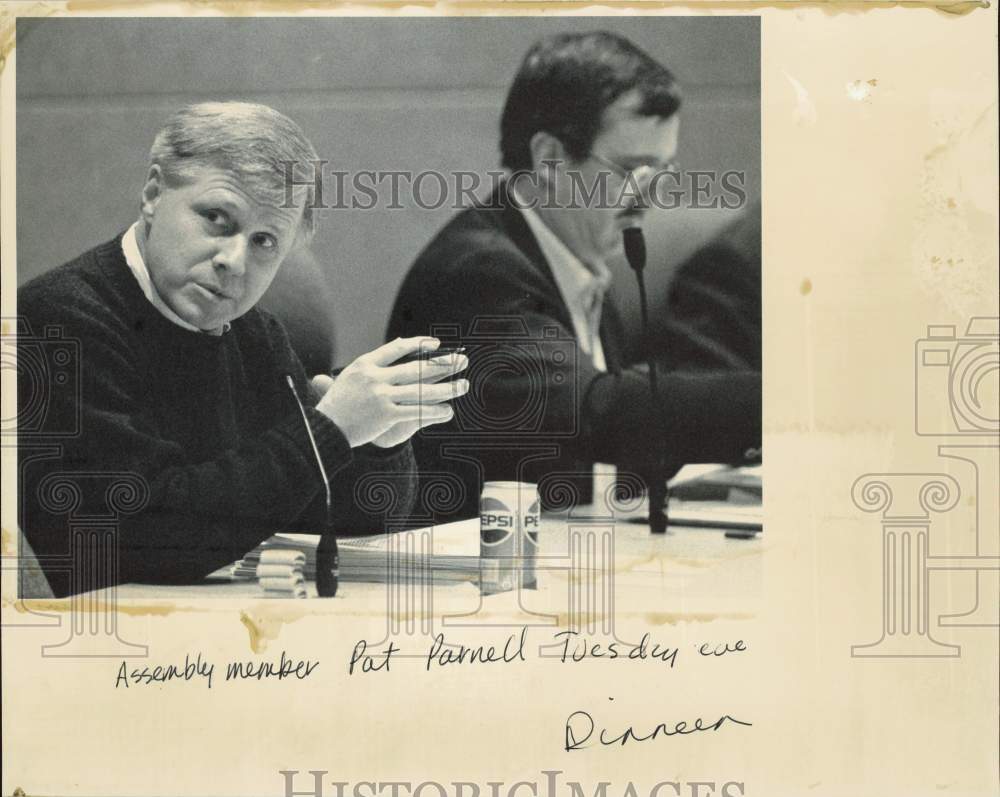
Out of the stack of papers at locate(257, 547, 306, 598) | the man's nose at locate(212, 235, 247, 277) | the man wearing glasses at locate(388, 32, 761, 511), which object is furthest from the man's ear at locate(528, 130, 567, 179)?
the stack of papers at locate(257, 547, 306, 598)

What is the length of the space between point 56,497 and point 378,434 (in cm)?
85

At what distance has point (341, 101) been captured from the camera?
7.43ft

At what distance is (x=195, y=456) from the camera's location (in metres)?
2.23

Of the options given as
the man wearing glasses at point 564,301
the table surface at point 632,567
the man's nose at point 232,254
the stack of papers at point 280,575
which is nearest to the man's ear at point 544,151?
the man wearing glasses at point 564,301

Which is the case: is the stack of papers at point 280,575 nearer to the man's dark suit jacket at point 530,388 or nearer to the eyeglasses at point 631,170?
the man's dark suit jacket at point 530,388

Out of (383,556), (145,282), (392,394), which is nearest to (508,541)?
(383,556)

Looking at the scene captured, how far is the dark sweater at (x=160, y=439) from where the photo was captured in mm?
2234

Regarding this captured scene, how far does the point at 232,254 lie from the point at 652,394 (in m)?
1.15

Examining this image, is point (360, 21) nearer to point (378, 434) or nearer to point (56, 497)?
point (378, 434)

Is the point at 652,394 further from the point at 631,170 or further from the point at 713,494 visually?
the point at 631,170

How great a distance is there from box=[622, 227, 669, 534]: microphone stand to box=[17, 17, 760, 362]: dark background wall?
21 centimetres

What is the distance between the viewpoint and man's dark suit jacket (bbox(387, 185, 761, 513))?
226 cm

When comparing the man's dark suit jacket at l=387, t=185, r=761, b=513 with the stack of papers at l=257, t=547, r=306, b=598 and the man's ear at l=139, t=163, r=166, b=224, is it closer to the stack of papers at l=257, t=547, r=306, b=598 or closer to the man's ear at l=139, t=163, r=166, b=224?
the stack of papers at l=257, t=547, r=306, b=598

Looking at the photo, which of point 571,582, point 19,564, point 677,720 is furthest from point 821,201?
point 19,564
